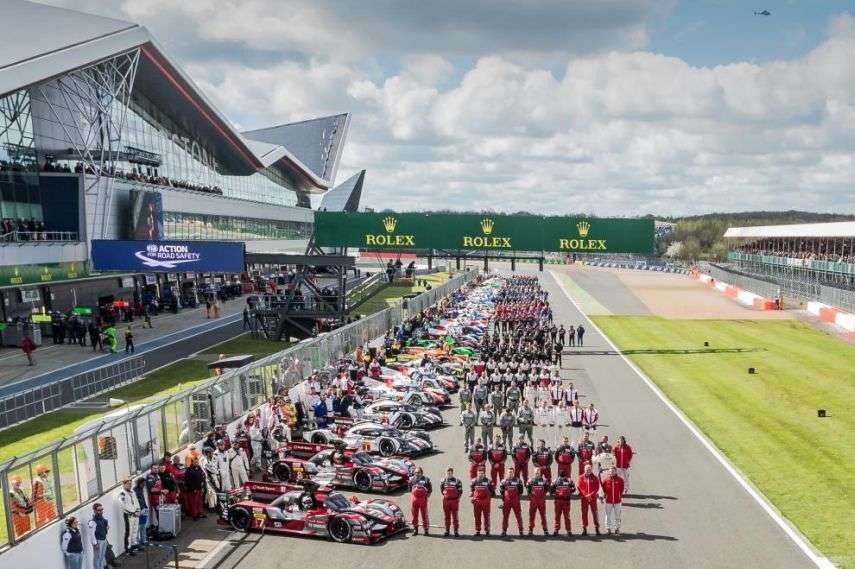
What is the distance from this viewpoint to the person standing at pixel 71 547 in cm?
1405

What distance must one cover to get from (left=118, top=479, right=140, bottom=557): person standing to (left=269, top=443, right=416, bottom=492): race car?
4.70 metres

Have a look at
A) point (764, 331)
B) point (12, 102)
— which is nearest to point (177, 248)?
point (12, 102)

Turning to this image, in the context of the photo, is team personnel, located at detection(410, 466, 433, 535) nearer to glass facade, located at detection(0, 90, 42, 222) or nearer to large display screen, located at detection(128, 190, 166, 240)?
glass facade, located at detection(0, 90, 42, 222)

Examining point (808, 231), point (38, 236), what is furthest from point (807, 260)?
point (38, 236)

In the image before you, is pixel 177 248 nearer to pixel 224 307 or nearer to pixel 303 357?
pixel 303 357

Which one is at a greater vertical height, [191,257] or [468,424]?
[191,257]

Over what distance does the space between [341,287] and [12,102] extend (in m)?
23.0

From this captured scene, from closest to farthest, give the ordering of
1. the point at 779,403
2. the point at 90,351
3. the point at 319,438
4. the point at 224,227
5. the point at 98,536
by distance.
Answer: the point at 98,536
the point at 319,438
the point at 779,403
the point at 90,351
the point at 224,227

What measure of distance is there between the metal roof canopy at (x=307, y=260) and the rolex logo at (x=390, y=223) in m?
3.52

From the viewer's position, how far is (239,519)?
1709cm

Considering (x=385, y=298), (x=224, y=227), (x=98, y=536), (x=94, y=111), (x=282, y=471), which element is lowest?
(x=385, y=298)

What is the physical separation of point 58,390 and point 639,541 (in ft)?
72.6

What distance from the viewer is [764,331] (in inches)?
2138

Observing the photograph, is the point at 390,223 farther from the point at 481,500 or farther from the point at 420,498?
the point at 481,500
